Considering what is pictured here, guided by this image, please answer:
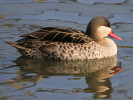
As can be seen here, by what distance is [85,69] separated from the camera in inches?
403

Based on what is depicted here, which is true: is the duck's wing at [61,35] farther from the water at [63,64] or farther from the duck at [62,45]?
the water at [63,64]

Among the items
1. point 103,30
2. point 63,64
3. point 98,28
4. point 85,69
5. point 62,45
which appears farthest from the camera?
point 103,30

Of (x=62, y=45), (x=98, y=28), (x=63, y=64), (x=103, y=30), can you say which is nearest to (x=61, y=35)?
(x=62, y=45)

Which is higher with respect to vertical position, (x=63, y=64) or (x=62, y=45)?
(x=62, y=45)

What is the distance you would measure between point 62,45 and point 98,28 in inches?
47.9

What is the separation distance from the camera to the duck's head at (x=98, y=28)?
1128 cm

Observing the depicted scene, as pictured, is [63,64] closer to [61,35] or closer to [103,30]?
[61,35]

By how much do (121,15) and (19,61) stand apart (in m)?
5.31

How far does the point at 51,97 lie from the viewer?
8.23 m

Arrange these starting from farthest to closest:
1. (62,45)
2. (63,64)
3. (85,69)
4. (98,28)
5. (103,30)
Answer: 1. (103,30)
2. (98,28)
3. (62,45)
4. (63,64)
5. (85,69)

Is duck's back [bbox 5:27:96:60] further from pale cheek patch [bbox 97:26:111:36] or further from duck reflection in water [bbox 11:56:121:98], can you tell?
pale cheek patch [bbox 97:26:111:36]

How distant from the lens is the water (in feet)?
28.1

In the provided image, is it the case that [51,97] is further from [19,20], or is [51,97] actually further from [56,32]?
[19,20]

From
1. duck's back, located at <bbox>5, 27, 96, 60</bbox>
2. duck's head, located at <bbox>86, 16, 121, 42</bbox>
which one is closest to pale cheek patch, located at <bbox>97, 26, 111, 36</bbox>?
duck's head, located at <bbox>86, 16, 121, 42</bbox>
